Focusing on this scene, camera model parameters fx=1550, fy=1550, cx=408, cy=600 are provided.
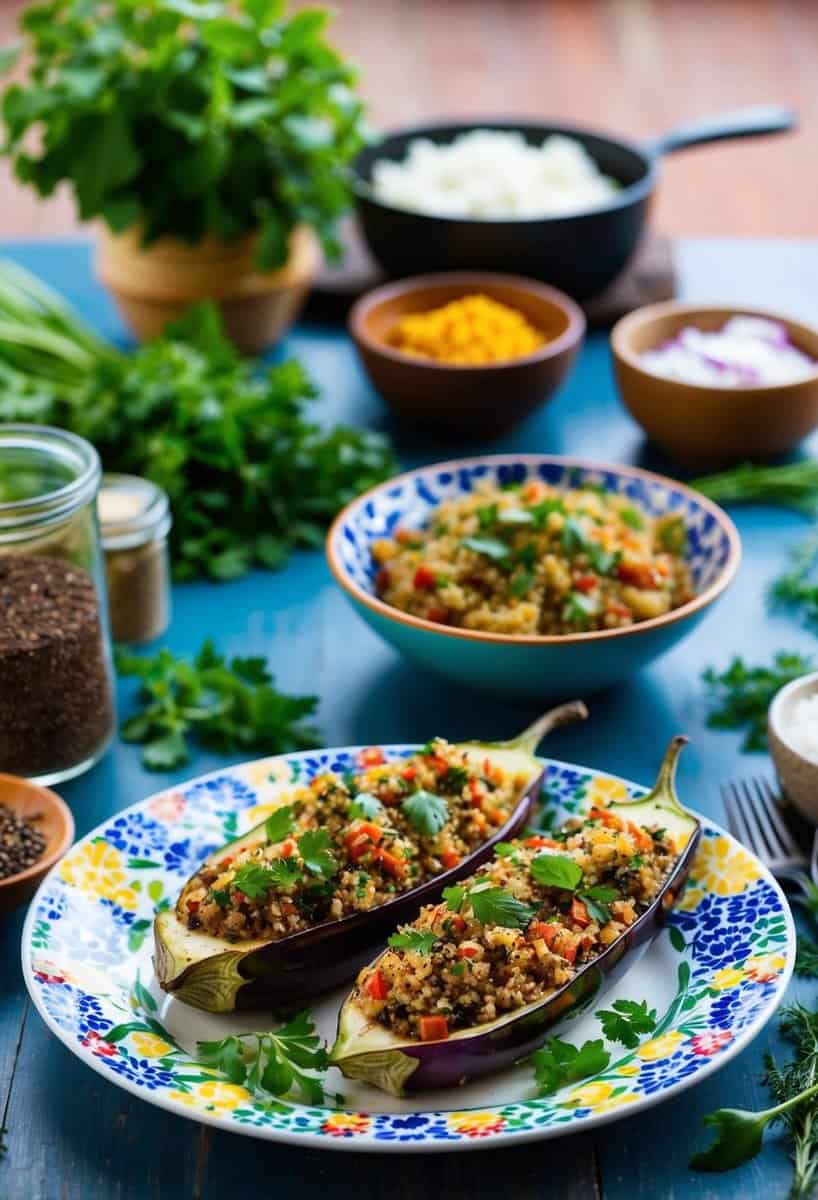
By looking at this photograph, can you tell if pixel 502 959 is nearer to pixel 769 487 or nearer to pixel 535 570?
pixel 535 570

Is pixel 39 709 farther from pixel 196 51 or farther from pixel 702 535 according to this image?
pixel 196 51

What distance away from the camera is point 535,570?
2.20 metres

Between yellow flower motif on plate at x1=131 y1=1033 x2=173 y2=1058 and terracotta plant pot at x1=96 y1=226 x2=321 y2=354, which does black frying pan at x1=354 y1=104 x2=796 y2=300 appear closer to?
terracotta plant pot at x1=96 y1=226 x2=321 y2=354

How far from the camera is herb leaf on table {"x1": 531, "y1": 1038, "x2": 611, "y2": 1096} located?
4.86 feet

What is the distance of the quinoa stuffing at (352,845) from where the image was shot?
1.61m

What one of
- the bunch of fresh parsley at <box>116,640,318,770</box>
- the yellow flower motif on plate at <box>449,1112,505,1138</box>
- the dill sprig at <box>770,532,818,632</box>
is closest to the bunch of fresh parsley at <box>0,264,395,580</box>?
the bunch of fresh parsley at <box>116,640,318,770</box>

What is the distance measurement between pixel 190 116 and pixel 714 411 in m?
1.13

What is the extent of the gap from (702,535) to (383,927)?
0.96m

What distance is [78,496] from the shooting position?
202cm

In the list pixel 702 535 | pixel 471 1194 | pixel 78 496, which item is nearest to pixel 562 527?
pixel 702 535

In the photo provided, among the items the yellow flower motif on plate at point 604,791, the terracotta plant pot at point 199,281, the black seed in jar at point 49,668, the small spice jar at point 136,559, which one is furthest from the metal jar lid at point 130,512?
the yellow flower motif on plate at point 604,791

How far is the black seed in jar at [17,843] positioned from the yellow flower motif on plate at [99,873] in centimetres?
8

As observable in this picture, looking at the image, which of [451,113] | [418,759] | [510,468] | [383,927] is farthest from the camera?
[451,113]

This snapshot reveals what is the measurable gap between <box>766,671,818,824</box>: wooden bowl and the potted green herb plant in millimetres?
1578
